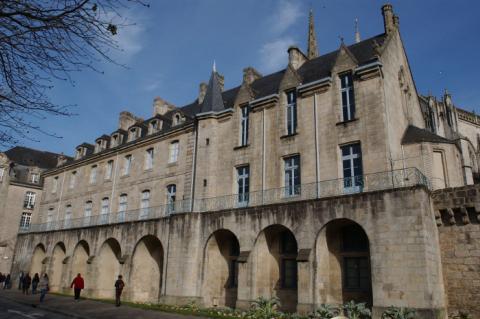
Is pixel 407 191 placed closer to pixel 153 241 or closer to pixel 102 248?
pixel 153 241

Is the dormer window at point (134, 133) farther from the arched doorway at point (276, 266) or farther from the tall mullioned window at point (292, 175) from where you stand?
the arched doorway at point (276, 266)

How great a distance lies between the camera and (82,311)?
52.3ft

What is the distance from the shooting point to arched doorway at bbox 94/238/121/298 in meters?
25.2

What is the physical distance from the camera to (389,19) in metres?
21.7

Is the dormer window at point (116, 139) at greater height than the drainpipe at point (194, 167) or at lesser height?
greater

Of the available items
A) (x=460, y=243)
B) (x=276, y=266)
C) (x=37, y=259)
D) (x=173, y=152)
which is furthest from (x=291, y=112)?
(x=37, y=259)

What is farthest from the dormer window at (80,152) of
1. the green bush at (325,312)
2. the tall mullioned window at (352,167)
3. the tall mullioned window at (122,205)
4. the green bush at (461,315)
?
the green bush at (461,315)

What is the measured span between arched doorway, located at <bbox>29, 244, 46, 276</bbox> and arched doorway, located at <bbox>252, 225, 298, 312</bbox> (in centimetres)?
2257

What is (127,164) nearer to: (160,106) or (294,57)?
(160,106)

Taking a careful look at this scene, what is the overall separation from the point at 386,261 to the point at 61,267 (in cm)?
2548

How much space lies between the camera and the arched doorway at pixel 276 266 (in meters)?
17.5

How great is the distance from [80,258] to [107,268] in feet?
11.2

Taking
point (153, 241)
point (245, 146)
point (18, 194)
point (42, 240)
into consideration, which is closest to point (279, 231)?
point (245, 146)

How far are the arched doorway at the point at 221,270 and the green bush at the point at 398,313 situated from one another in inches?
316
